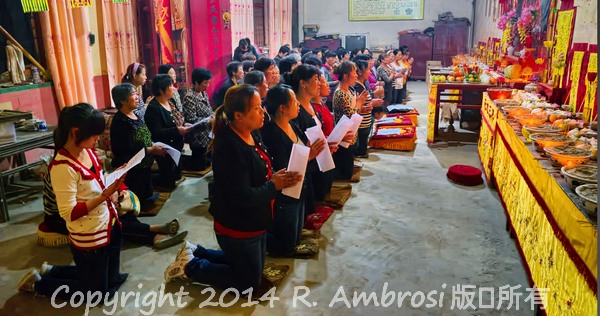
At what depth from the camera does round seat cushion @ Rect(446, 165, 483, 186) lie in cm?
479

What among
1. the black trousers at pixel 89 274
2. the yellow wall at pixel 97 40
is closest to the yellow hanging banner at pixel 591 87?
the black trousers at pixel 89 274

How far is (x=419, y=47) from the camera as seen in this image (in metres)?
15.1

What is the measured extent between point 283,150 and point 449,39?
43.1 feet

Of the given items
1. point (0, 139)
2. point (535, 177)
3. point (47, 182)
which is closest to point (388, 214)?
point (535, 177)

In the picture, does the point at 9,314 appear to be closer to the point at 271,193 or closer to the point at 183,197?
the point at 271,193

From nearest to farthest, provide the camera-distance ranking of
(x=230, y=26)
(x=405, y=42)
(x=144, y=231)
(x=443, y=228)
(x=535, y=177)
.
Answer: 1. (x=535, y=177)
2. (x=144, y=231)
3. (x=443, y=228)
4. (x=230, y=26)
5. (x=405, y=42)

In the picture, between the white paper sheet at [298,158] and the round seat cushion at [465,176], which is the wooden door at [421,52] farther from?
the white paper sheet at [298,158]

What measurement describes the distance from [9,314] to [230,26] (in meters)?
6.45

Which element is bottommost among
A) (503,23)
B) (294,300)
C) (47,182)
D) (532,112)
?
(294,300)

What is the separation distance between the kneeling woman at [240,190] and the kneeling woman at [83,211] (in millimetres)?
521

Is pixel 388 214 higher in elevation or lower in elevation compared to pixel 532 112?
lower

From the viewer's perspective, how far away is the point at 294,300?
2.77 meters

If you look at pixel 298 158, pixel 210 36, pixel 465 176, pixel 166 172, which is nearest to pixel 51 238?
pixel 166 172

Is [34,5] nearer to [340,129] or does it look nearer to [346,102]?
[346,102]
